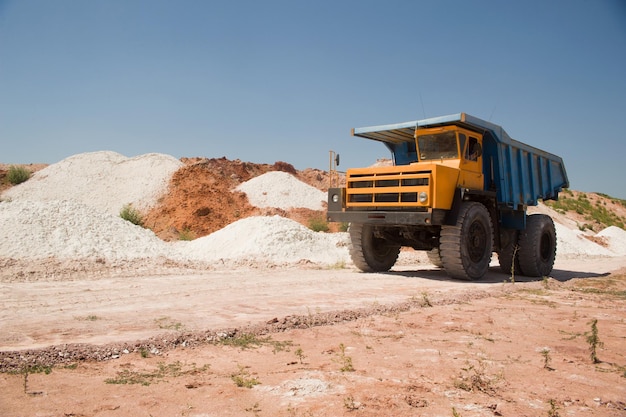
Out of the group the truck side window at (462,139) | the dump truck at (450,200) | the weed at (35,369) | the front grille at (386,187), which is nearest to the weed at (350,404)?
the weed at (35,369)

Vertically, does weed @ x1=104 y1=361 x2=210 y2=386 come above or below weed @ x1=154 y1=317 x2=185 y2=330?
below

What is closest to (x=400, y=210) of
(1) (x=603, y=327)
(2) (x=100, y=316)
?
(1) (x=603, y=327)

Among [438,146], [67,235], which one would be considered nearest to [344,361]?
[438,146]

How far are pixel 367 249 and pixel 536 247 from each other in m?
4.61

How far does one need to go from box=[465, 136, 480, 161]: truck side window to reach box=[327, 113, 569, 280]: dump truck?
0.02 meters

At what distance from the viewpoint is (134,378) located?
4066 millimetres

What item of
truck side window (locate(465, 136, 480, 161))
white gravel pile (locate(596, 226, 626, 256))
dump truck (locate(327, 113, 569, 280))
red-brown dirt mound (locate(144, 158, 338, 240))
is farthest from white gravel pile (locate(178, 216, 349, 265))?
white gravel pile (locate(596, 226, 626, 256))

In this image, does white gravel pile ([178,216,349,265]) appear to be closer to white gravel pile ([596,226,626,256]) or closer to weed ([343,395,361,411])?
weed ([343,395,361,411])

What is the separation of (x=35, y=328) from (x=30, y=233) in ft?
31.8

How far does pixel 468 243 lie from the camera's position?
11203 mm

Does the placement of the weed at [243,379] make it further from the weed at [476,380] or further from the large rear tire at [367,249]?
the large rear tire at [367,249]

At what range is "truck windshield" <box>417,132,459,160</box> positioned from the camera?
37.6 ft

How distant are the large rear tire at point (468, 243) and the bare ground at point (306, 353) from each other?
185 centimetres

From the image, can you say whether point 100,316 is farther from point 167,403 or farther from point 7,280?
point 7,280
